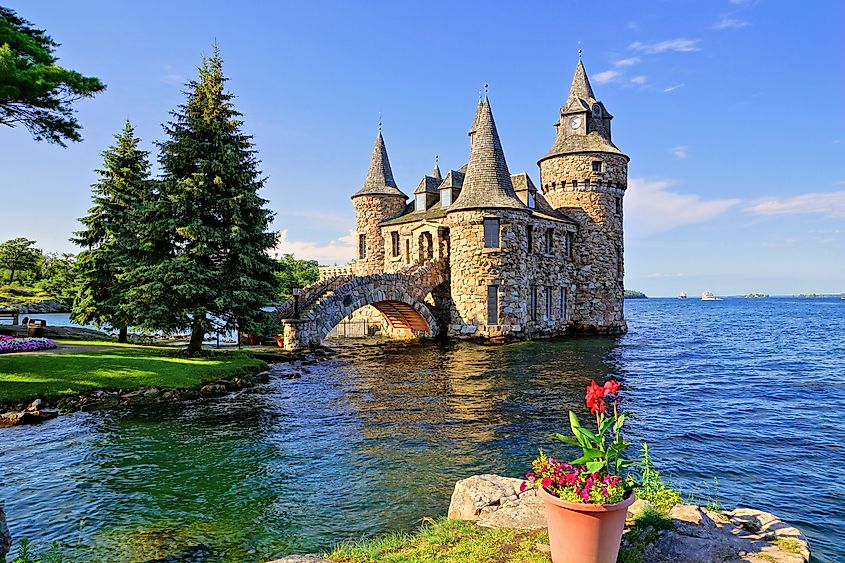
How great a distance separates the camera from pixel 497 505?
23.2 ft

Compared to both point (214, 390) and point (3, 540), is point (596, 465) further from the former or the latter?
point (214, 390)

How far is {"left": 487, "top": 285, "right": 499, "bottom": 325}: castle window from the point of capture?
33.9 m

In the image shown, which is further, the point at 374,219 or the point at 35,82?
the point at 374,219

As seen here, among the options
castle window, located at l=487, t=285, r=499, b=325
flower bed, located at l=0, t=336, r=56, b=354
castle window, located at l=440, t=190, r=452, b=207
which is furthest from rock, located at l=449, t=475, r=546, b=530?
castle window, located at l=440, t=190, r=452, b=207

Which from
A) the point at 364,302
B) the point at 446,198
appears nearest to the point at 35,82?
the point at 364,302

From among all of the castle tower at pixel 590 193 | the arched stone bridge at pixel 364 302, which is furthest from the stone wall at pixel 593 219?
the arched stone bridge at pixel 364 302

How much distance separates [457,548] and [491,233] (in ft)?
94.4

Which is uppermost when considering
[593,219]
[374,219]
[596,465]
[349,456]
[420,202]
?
[420,202]

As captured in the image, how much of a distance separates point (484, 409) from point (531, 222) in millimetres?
22744

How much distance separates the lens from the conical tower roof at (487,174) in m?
34.1

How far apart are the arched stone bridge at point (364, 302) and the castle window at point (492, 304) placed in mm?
3810

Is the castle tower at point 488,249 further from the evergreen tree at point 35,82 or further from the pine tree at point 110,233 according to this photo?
the evergreen tree at point 35,82

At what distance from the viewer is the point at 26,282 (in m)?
60.2

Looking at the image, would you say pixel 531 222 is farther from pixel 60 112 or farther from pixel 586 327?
pixel 60 112
